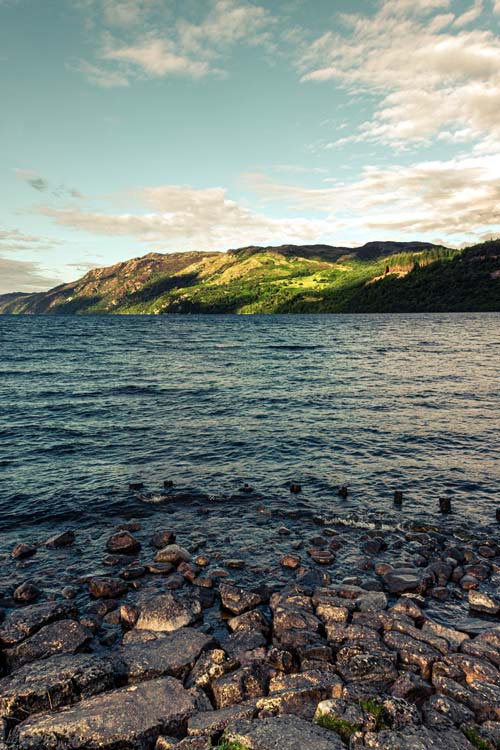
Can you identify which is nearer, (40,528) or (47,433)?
(40,528)

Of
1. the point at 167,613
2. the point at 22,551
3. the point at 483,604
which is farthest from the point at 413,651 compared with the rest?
the point at 22,551

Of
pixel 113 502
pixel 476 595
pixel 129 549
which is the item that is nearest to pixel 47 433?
pixel 113 502

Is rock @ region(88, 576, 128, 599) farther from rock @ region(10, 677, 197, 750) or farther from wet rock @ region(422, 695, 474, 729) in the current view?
wet rock @ region(422, 695, 474, 729)

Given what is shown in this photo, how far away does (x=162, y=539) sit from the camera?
1566 cm

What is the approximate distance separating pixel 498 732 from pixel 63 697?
27.3 ft

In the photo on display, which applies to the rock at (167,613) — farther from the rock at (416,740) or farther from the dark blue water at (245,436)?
the dark blue water at (245,436)

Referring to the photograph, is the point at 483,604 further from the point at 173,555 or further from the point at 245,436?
the point at 245,436

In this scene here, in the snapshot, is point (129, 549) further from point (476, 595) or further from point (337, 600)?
point (476, 595)

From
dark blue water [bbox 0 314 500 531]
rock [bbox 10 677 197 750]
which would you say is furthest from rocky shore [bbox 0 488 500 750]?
dark blue water [bbox 0 314 500 531]

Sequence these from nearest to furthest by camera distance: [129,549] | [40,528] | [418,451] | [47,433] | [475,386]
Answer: [129,549]
[40,528]
[418,451]
[47,433]
[475,386]

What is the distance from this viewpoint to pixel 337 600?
11703mm

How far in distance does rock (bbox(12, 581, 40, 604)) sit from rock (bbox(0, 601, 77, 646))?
0.64 meters

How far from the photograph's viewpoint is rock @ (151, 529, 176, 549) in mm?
15508

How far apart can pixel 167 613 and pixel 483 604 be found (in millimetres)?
8878
